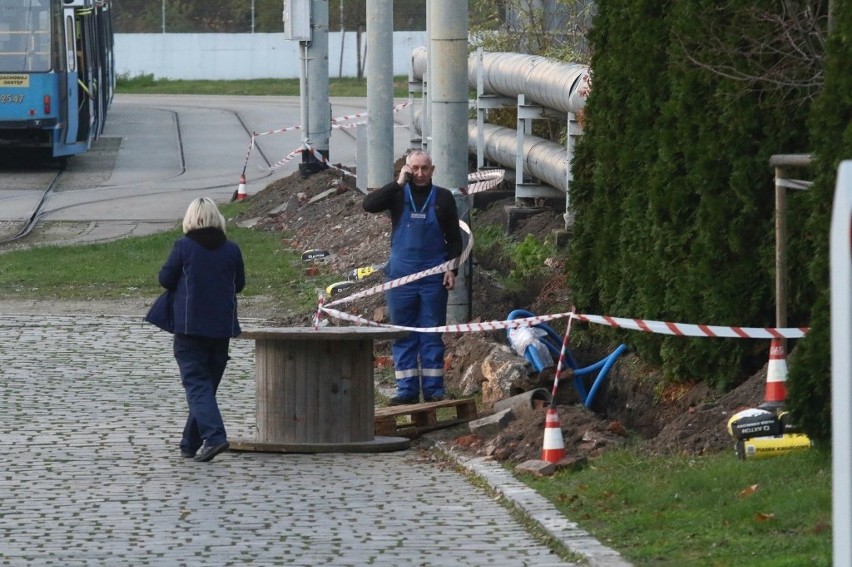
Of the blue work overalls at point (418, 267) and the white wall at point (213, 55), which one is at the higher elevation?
the white wall at point (213, 55)

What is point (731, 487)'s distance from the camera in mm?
7820

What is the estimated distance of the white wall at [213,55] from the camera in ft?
217

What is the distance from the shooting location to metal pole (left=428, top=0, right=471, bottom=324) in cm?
1331

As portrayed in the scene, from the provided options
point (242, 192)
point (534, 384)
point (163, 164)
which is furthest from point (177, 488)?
point (163, 164)

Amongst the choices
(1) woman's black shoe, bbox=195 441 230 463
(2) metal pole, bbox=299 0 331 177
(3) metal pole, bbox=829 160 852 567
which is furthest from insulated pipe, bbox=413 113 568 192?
(3) metal pole, bbox=829 160 852 567

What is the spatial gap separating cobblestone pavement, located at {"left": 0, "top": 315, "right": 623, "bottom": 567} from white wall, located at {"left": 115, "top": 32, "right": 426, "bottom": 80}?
5467 cm

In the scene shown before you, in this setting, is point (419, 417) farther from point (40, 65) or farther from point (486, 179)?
point (40, 65)

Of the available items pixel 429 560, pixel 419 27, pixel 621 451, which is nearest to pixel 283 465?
pixel 621 451

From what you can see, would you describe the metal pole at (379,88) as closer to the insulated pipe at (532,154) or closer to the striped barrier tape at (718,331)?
the insulated pipe at (532,154)

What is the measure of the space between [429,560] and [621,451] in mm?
2247

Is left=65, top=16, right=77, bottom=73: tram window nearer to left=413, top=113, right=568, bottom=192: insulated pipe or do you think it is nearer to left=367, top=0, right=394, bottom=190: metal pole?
left=367, top=0, right=394, bottom=190: metal pole

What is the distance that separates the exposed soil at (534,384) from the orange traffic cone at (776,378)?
0.36 m

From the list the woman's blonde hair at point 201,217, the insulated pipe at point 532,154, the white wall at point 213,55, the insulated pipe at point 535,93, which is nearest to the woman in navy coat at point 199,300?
the woman's blonde hair at point 201,217

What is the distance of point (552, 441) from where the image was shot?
903 centimetres
